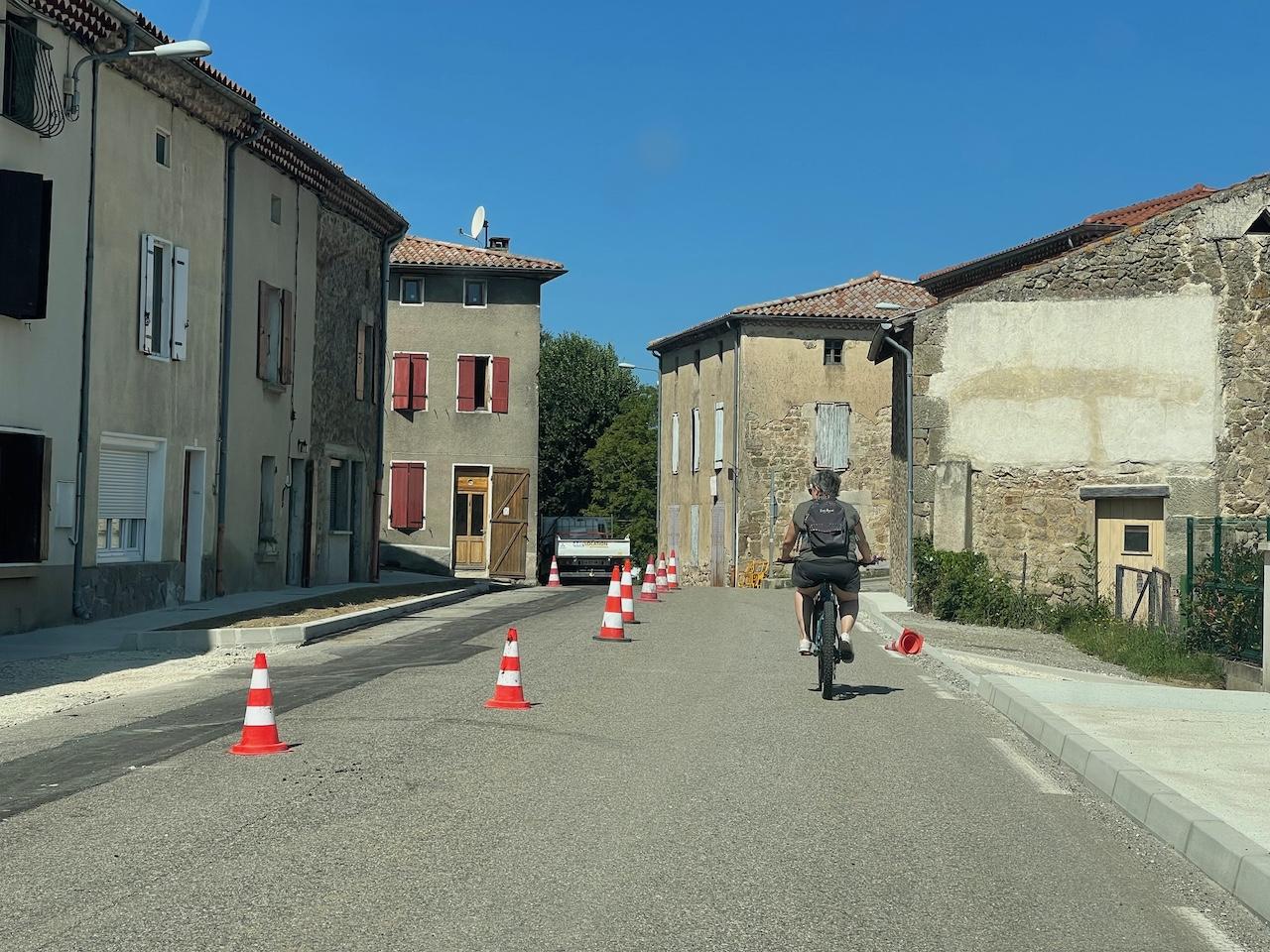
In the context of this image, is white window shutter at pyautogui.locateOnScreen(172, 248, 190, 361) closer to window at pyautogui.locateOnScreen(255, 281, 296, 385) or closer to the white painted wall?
window at pyautogui.locateOnScreen(255, 281, 296, 385)

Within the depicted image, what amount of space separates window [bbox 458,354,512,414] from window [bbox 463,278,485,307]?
64.2 inches

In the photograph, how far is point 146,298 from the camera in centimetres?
1978

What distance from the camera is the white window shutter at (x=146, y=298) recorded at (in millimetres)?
19703

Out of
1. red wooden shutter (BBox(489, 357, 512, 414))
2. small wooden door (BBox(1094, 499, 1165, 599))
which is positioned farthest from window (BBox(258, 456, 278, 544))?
red wooden shutter (BBox(489, 357, 512, 414))

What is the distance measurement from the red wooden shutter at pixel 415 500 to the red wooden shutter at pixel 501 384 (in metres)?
3.02

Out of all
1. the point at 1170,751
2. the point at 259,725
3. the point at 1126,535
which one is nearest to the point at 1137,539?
the point at 1126,535

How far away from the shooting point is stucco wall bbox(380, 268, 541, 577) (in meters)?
44.9

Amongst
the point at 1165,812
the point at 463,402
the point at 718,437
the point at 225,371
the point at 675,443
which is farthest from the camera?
the point at 675,443

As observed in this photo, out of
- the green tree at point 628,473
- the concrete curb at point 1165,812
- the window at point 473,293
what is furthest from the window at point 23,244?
A: the green tree at point 628,473

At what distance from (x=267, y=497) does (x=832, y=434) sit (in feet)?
77.6

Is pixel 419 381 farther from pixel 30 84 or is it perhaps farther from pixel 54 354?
pixel 30 84

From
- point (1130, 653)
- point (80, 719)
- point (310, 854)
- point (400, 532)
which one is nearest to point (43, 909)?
point (310, 854)

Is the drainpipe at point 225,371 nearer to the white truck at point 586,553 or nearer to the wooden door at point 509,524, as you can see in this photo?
the wooden door at point 509,524

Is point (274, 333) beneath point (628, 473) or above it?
above
